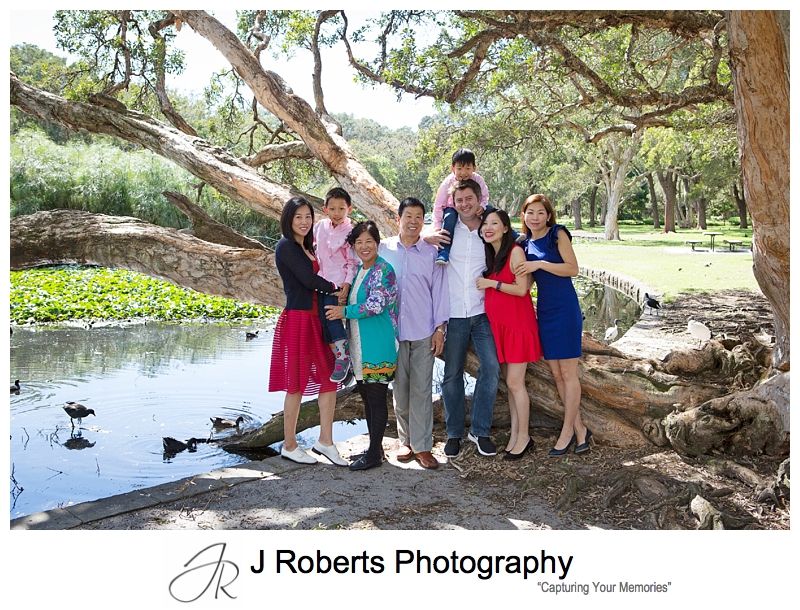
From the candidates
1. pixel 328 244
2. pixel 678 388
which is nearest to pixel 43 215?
pixel 328 244

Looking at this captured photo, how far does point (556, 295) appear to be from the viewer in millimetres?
4781

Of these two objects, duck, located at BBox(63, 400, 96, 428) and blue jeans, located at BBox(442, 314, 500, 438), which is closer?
blue jeans, located at BBox(442, 314, 500, 438)

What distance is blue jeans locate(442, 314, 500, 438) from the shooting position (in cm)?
486

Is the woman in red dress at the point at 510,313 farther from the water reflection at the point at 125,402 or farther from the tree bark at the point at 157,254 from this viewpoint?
the water reflection at the point at 125,402

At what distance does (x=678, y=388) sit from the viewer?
5.21 meters

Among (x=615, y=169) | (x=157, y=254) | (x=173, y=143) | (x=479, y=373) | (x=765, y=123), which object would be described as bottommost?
(x=479, y=373)

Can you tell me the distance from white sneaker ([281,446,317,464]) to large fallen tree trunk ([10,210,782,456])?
1.23 m

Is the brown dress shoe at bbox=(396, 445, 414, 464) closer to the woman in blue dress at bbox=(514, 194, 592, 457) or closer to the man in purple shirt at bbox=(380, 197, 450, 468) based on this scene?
the man in purple shirt at bbox=(380, 197, 450, 468)

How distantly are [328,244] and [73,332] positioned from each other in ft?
25.9

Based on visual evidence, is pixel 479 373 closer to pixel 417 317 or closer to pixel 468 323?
pixel 468 323

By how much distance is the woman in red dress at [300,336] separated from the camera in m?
4.56

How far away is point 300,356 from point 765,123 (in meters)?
3.11

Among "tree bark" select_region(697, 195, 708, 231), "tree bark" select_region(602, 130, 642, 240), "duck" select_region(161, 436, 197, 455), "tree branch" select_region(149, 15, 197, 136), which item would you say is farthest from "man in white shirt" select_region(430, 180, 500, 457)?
"tree bark" select_region(697, 195, 708, 231)

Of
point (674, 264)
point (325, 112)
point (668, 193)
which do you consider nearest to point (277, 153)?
point (325, 112)
